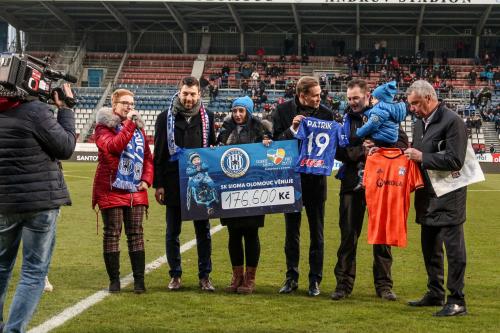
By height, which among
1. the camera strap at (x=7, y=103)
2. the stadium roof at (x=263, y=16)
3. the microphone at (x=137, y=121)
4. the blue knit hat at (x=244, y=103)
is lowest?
the microphone at (x=137, y=121)

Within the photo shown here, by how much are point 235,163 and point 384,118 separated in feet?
4.89

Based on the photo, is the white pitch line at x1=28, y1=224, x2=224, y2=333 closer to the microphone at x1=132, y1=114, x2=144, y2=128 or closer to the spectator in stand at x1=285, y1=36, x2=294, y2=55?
the microphone at x1=132, y1=114, x2=144, y2=128

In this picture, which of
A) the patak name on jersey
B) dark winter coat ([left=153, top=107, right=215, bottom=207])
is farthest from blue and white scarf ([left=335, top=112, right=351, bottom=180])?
dark winter coat ([left=153, top=107, right=215, bottom=207])

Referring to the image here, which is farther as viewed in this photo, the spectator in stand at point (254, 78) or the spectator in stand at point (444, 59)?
the spectator in stand at point (444, 59)

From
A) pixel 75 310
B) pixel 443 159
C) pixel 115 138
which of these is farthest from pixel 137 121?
pixel 443 159

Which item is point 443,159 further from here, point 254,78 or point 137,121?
point 254,78

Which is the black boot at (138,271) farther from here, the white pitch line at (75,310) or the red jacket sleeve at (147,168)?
the red jacket sleeve at (147,168)

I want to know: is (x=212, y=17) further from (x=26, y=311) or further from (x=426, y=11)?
(x=26, y=311)

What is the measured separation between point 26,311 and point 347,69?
43.7m

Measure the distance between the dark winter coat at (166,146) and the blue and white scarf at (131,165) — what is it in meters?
0.23

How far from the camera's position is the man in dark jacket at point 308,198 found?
7.07m

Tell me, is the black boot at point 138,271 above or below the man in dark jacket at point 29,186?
below

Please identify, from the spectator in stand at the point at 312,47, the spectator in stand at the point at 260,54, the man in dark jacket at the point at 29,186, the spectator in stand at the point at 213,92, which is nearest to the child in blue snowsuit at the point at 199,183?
the man in dark jacket at the point at 29,186

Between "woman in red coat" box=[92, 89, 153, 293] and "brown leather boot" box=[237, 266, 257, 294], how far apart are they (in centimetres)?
91
